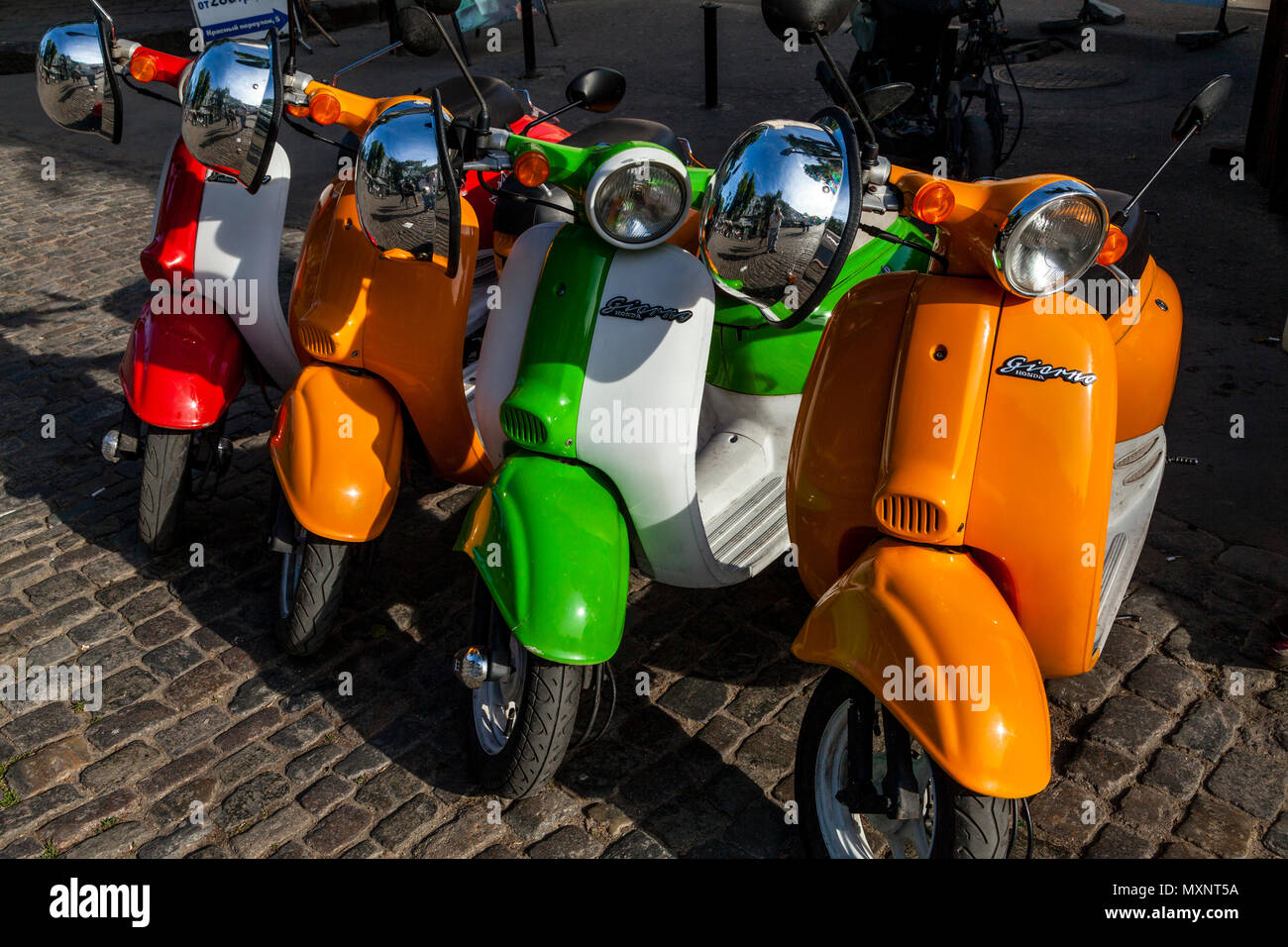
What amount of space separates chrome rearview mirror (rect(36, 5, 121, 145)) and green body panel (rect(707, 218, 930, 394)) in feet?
6.30

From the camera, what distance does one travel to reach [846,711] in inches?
99.0

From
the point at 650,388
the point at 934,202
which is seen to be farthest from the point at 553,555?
the point at 934,202

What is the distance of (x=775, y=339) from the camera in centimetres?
350

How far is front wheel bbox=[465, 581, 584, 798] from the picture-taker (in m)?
2.70

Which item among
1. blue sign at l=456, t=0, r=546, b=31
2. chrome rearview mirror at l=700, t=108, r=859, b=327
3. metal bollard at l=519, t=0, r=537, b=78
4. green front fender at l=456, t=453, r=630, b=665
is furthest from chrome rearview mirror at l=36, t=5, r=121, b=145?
metal bollard at l=519, t=0, r=537, b=78

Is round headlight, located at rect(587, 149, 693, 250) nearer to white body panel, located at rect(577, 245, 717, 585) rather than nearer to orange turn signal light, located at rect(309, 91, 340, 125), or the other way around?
white body panel, located at rect(577, 245, 717, 585)

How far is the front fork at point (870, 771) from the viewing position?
2.36 metres

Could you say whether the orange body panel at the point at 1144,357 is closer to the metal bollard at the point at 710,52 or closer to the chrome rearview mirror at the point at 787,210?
the chrome rearview mirror at the point at 787,210

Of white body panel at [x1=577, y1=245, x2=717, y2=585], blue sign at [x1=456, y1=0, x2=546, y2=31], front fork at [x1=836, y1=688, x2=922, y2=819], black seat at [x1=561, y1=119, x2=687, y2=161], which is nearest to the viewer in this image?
front fork at [x1=836, y1=688, x2=922, y2=819]

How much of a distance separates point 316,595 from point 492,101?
1.80 meters
